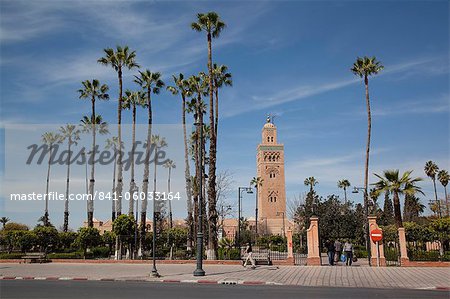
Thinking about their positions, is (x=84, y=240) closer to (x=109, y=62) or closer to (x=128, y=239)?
(x=128, y=239)

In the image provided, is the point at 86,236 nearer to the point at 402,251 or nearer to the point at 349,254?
the point at 349,254

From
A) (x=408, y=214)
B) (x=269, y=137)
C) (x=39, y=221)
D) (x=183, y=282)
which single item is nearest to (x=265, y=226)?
(x=269, y=137)

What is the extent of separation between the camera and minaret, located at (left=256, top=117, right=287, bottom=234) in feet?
→ 413

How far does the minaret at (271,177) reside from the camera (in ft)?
413

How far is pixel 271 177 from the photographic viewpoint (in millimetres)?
129500

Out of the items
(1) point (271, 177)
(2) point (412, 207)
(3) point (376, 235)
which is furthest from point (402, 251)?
(1) point (271, 177)

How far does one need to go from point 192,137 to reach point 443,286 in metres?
40.2

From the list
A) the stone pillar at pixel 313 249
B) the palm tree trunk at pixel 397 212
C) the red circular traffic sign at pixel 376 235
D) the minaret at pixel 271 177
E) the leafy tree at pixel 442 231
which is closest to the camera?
the red circular traffic sign at pixel 376 235

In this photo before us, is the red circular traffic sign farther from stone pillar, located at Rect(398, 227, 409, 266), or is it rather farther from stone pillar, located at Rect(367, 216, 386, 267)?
stone pillar, located at Rect(398, 227, 409, 266)

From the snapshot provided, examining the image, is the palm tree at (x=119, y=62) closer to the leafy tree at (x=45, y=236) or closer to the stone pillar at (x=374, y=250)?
the leafy tree at (x=45, y=236)

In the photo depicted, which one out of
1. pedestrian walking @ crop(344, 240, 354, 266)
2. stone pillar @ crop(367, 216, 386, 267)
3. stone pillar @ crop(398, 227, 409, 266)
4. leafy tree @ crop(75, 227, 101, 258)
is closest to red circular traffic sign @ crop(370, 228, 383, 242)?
stone pillar @ crop(367, 216, 386, 267)

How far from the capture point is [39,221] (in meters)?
77.9

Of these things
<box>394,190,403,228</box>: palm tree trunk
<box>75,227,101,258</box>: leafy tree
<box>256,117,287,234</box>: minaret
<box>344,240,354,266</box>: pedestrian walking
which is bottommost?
<box>344,240,354,266</box>: pedestrian walking

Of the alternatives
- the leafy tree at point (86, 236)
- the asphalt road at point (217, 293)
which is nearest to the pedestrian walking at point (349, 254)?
the asphalt road at point (217, 293)
